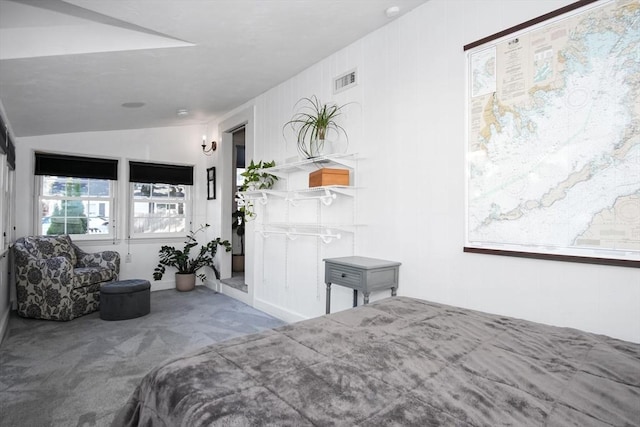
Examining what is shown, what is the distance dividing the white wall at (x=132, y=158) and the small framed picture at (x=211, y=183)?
13cm

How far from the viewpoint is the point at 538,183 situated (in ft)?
6.40

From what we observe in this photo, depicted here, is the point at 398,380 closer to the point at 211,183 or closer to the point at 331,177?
the point at 331,177

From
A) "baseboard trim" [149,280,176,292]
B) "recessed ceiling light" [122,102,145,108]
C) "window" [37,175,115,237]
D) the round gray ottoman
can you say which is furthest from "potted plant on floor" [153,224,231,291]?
"recessed ceiling light" [122,102,145,108]

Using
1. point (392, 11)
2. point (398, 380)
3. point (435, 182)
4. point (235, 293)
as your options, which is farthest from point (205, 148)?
point (398, 380)

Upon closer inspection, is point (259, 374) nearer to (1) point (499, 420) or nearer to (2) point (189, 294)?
(1) point (499, 420)

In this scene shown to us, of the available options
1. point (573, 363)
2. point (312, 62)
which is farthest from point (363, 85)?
point (573, 363)

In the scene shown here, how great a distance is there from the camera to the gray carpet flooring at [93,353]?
2189 millimetres

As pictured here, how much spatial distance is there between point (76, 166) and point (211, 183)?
1.92 metres

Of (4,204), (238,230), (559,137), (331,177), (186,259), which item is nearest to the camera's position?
(559,137)

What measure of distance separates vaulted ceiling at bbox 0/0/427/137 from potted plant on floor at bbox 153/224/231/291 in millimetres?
2440

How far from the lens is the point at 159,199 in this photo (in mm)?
5820

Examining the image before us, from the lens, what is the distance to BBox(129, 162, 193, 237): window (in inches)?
219

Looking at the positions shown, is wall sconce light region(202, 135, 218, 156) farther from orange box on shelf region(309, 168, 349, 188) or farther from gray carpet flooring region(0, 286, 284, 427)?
orange box on shelf region(309, 168, 349, 188)

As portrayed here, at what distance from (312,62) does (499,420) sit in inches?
138
